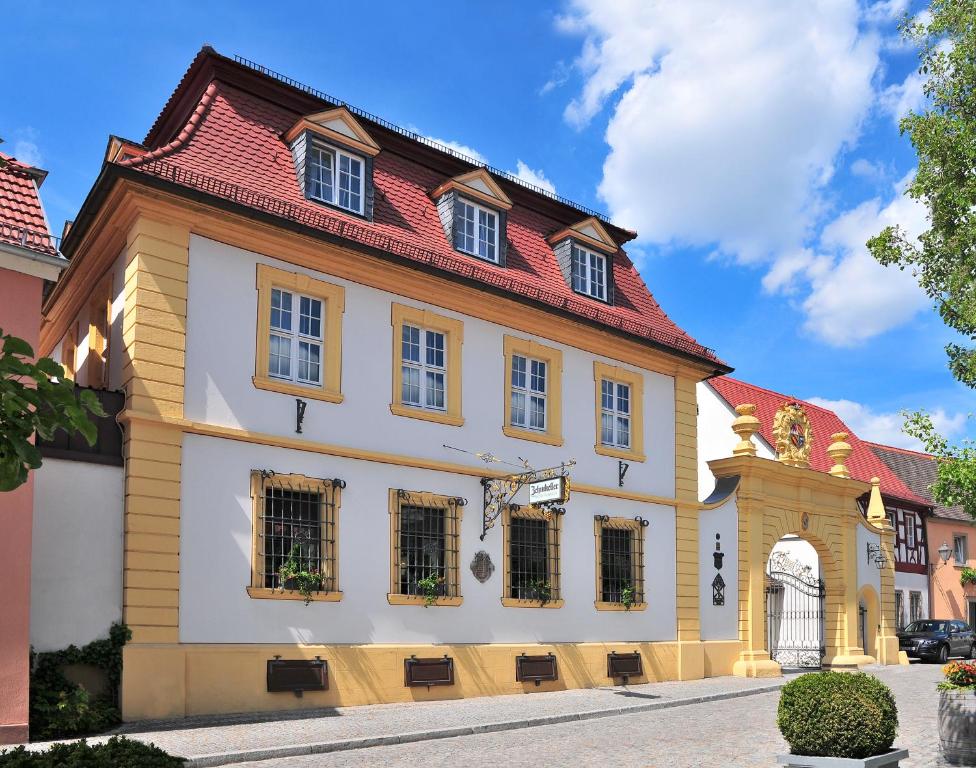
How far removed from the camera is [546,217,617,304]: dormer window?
22484 millimetres

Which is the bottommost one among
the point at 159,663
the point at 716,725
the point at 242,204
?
the point at 716,725

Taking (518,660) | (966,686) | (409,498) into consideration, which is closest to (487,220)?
(409,498)

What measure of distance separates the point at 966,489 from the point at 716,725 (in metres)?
8.08

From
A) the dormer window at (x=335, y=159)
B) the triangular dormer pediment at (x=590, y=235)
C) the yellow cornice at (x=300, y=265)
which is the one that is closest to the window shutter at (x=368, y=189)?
the dormer window at (x=335, y=159)

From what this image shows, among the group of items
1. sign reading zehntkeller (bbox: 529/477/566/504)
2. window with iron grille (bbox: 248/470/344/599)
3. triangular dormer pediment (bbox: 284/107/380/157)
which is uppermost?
triangular dormer pediment (bbox: 284/107/380/157)

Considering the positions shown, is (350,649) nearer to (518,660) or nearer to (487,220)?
(518,660)

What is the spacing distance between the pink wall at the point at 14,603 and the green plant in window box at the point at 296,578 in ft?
13.1

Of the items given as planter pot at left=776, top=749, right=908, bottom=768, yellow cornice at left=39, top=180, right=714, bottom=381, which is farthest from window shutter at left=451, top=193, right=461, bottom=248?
planter pot at left=776, top=749, right=908, bottom=768

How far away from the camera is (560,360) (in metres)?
21.3

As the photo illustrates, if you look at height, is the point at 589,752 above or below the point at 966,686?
below

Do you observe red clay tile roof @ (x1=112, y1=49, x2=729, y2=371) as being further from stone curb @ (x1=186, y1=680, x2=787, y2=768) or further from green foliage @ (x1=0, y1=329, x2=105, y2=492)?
green foliage @ (x1=0, y1=329, x2=105, y2=492)

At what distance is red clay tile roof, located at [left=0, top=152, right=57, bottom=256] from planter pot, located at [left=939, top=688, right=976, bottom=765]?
11955mm

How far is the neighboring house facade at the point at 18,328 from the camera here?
12516 mm

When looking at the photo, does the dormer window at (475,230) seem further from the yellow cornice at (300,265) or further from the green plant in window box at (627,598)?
the green plant in window box at (627,598)
